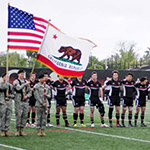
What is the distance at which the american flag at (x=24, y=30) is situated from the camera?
10.3 meters

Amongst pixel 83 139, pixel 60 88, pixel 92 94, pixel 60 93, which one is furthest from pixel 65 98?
pixel 83 139

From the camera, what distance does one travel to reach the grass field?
903 centimetres

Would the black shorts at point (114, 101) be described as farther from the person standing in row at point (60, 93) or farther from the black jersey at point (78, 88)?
the person standing in row at point (60, 93)

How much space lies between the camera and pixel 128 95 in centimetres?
1345

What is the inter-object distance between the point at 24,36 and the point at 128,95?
16.6 feet

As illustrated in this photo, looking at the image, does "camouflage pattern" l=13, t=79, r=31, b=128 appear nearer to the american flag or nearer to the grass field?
the grass field

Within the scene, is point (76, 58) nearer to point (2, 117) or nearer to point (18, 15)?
point (18, 15)

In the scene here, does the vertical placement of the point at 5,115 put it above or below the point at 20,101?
below

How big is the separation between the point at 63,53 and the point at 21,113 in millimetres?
2194

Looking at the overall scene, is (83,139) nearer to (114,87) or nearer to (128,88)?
(114,87)

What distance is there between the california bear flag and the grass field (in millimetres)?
1963

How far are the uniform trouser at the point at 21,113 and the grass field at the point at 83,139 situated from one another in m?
0.42

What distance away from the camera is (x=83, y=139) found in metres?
10.3

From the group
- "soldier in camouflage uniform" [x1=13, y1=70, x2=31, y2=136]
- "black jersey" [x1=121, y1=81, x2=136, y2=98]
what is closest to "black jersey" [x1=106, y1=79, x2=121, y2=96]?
"black jersey" [x1=121, y1=81, x2=136, y2=98]
